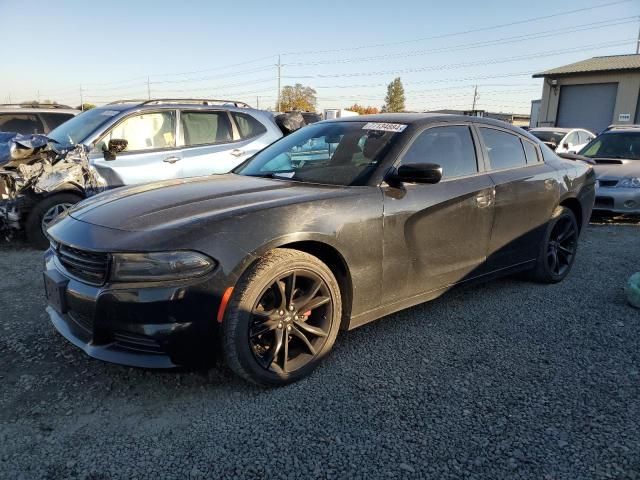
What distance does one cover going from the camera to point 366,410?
100 inches

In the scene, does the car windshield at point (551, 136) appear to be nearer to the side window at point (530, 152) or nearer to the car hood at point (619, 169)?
the car hood at point (619, 169)

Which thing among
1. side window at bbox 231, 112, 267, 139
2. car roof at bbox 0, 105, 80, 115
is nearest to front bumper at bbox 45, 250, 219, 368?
side window at bbox 231, 112, 267, 139

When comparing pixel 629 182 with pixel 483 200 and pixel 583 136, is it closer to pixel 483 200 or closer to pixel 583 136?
pixel 483 200

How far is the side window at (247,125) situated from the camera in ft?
22.8

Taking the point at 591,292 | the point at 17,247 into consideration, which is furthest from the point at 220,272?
the point at 17,247

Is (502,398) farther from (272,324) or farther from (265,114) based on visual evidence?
(265,114)

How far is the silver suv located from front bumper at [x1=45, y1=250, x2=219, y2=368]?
3.68 meters

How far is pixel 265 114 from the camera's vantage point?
734cm

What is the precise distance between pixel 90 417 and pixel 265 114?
221 inches

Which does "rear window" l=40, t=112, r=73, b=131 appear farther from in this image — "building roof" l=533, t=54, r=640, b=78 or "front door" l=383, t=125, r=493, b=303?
"building roof" l=533, t=54, r=640, b=78

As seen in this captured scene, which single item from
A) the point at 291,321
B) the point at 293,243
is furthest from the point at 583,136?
the point at 291,321

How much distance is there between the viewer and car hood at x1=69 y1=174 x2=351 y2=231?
8.59 feet

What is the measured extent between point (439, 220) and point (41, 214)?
468 centimetres

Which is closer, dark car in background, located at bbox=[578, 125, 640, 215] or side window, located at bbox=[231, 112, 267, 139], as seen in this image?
side window, located at bbox=[231, 112, 267, 139]
